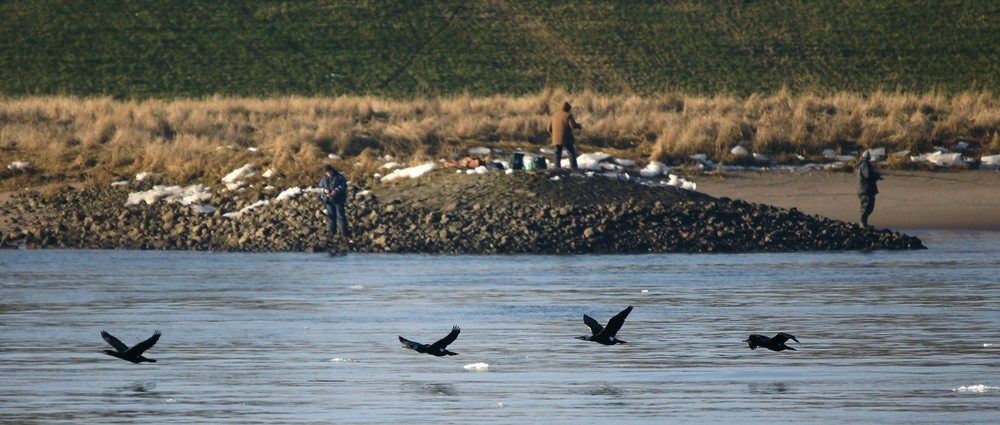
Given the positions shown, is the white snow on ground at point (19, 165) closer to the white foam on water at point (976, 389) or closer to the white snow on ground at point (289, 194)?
the white snow on ground at point (289, 194)

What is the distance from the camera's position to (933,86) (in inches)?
3039

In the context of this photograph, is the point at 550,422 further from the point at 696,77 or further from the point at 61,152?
the point at 696,77

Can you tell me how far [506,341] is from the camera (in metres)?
18.9

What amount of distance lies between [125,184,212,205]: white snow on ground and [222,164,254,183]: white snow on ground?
27.7 inches

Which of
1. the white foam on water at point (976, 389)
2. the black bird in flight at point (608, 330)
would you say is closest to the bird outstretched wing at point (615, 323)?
the black bird in flight at point (608, 330)

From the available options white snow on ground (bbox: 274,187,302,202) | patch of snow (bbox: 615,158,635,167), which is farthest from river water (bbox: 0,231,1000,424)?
patch of snow (bbox: 615,158,635,167)

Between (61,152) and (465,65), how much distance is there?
39.7 metres

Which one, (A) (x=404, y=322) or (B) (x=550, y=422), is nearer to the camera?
(B) (x=550, y=422)

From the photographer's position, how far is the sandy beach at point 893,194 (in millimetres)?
38219

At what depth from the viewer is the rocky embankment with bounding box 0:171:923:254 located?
109 ft

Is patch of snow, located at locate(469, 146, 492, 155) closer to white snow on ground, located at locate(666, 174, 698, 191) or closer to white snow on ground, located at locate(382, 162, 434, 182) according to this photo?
white snow on ground, located at locate(666, 174, 698, 191)

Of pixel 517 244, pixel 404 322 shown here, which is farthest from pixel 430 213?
pixel 404 322

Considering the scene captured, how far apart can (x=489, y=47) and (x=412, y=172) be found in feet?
155

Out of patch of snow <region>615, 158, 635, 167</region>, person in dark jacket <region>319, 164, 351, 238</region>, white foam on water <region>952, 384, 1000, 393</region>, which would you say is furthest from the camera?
patch of snow <region>615, 158, 635, 167</region>
